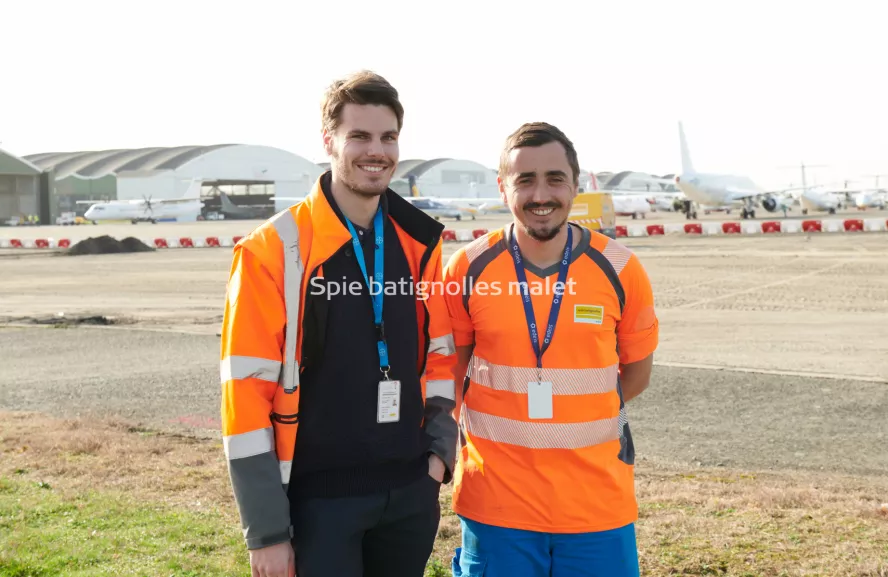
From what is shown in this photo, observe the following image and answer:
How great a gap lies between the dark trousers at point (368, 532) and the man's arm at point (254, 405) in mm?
116

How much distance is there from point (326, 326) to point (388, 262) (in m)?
0.30

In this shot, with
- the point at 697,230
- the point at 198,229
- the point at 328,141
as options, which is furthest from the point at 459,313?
the point at 198,229

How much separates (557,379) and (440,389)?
0.39 m

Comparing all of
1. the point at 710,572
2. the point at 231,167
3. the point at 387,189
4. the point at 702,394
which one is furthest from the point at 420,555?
the point at 231,167

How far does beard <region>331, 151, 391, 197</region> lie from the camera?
277 centimetres

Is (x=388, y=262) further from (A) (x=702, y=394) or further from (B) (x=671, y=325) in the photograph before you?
(B) (x=671, y=325)

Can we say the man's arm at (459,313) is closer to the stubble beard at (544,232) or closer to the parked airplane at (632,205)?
the stubble beard at (544,232)

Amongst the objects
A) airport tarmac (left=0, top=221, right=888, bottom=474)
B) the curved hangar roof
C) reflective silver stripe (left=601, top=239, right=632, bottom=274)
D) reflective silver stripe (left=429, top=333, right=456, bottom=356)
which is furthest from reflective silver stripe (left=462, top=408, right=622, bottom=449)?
the curved hangar roof

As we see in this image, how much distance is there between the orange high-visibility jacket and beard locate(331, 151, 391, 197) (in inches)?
4.1

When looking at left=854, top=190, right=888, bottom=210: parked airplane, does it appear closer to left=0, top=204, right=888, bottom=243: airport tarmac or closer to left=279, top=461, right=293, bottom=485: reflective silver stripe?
left=0, top=204, right=888, bottom=243: airport tarmac

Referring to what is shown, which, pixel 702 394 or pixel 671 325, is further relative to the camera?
pixel 671 325

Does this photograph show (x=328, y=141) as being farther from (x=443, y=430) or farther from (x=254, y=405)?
(x=443, y=430)

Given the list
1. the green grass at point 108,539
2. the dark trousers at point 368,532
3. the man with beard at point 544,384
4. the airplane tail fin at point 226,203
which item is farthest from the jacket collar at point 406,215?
the airplane tail fin at point 226,203

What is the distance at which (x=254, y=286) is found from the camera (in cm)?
257
